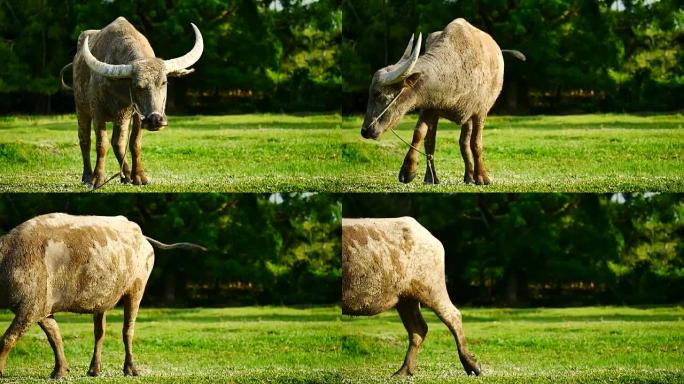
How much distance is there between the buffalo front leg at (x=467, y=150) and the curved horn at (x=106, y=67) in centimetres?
304

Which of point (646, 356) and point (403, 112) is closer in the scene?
point (403, 112)

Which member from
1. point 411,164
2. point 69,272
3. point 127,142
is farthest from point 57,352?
point 411,164

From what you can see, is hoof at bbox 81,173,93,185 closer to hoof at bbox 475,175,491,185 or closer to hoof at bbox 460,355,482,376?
hoof at bbox 475,175,491,185

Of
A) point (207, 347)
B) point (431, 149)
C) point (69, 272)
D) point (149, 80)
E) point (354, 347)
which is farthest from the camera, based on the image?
point (354, 347)

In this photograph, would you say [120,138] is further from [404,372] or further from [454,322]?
[454,322]

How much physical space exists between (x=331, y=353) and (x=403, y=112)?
4242mm

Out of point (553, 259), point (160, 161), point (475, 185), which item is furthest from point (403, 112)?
point (553, 259)

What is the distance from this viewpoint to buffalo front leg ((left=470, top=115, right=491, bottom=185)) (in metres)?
15.3

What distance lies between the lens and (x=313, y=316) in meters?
19.2

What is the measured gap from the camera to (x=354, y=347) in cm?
1794

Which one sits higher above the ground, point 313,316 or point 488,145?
point 488,145

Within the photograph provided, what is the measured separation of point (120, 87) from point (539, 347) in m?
6.06

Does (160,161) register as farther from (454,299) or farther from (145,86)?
(454,299)

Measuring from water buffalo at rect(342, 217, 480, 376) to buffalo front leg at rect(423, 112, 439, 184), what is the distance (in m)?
0.74
